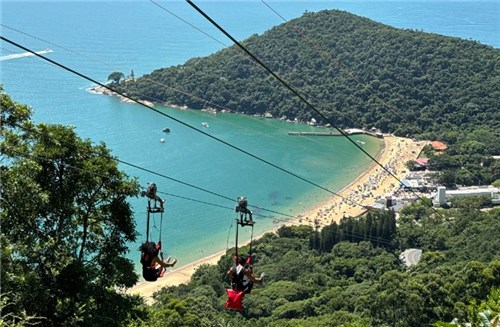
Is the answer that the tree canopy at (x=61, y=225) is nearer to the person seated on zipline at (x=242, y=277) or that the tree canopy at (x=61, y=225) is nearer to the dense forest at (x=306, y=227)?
the dense forest at (x=306, y=227)

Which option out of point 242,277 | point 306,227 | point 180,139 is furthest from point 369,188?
point 242,277

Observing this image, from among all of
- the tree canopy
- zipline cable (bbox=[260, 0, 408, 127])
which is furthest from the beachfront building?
the tree canopy

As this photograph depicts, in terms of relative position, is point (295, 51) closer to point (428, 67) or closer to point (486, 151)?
point (428, 67)

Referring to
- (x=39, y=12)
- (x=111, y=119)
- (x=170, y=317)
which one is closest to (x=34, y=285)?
(x=170, y=317)

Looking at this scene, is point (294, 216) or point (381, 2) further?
point (381, 2)

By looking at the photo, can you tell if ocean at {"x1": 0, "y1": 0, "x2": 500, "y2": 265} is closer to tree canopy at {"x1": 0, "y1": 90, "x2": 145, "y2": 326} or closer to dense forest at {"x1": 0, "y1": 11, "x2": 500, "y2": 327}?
tree canopy at {"x1": 0, "y1": 90, "x2": 145, "y2": 326}

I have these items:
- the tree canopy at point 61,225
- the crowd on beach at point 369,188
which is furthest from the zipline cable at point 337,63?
the tree canopy at point 61,225
